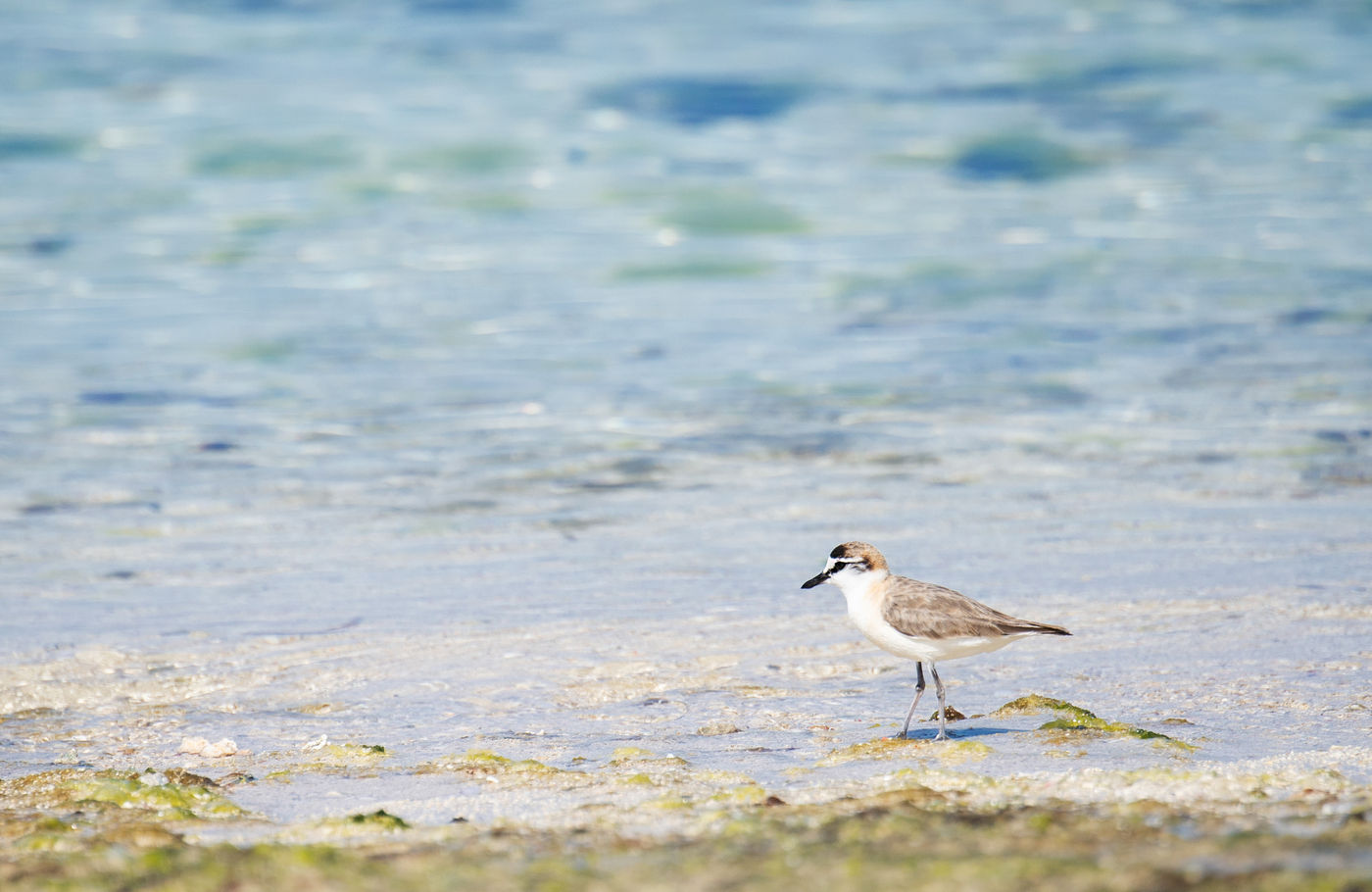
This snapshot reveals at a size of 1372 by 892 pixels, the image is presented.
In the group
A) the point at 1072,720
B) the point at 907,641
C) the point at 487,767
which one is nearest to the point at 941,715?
the point at 907,641

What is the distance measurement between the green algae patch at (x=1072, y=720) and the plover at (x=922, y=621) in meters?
0.35

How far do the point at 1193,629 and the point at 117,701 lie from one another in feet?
15.8

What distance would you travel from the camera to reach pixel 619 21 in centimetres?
2739

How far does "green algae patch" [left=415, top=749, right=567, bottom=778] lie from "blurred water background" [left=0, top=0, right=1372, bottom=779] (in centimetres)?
84

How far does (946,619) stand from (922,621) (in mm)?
89

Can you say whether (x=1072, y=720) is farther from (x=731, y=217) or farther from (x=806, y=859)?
(x=731, y=217)

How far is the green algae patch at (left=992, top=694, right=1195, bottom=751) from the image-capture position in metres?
5.51

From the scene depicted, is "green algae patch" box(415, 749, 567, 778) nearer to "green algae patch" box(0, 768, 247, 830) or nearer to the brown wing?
"green algae patch" box(0, 768, 247, 830)

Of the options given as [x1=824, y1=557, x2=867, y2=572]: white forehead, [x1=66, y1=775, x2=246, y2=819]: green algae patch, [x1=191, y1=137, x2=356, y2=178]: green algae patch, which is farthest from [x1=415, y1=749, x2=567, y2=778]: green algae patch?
[x1=191, y1=137, x2=356, y2=178]: green algae patch

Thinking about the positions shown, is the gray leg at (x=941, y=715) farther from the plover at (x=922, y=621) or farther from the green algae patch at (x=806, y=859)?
the green algae patch at (x=806, y=859)

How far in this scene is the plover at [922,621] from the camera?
5660 millimetres

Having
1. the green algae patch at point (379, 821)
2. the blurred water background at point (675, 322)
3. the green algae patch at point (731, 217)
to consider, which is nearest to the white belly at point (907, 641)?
the blurred water background at point (675, 322)

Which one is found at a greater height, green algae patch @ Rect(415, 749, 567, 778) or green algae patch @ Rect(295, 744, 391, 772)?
green algae patch @ Rect(415, 749, 567, 778)

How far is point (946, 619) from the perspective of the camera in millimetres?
5664
